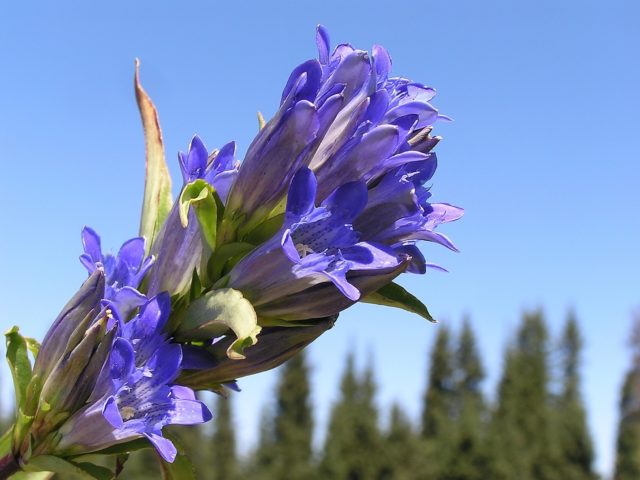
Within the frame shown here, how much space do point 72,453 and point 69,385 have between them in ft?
0.36

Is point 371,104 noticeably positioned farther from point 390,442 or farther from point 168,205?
point 390,442

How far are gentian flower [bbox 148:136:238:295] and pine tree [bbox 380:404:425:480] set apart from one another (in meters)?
26.4

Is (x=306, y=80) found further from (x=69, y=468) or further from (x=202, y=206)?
(x=69, y=468)

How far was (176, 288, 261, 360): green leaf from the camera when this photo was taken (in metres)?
1.12

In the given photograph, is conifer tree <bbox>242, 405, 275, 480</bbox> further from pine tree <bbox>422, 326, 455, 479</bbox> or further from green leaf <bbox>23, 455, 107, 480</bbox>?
green leaf <bbox>23, 455, 107, 480</bbox>

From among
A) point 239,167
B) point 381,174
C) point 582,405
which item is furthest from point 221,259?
point 582,405

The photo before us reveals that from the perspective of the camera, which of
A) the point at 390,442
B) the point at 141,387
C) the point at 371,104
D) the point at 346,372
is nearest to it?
the point at 141,387

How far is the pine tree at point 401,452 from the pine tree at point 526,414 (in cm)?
268

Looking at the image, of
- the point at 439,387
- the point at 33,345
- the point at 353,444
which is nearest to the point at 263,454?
the point at 353,444

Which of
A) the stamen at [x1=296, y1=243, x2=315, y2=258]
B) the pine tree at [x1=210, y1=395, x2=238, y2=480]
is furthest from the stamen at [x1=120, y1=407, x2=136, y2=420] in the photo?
the pine tree at [x1=210, y1=395, x2=238, y2=480]

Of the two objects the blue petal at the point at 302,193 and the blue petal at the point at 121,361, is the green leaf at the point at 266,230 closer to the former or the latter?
the blue petal at the point at 302,193

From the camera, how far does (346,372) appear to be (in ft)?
106

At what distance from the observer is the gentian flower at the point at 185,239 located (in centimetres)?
128

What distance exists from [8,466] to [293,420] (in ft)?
105
